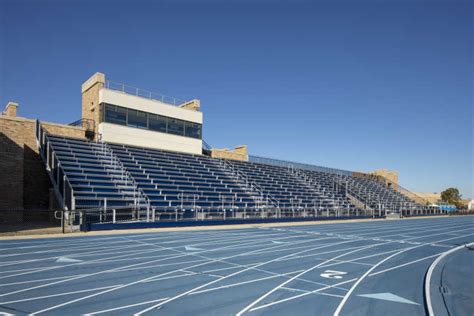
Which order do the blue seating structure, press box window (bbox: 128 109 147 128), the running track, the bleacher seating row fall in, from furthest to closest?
press box window (bbox: 128 109 147 128), the bleacher seating row, the blue seating structure, the running track

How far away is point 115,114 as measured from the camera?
80.8 feet

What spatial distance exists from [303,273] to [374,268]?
84.3 inches

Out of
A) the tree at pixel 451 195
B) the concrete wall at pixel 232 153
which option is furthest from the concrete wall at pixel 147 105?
the tree at pixel 451 195

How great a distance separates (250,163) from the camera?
34250mm

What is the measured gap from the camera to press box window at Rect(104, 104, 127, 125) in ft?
79.3

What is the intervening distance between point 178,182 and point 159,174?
53.6 inches

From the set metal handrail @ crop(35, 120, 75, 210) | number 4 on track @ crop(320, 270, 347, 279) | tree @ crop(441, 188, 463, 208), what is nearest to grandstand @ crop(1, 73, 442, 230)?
metal handrail @ crop(35, 120, 75, 210)

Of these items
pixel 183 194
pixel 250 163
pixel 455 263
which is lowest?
pixel 455 263

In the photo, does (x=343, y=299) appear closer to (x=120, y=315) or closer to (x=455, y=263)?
(x=120, y=315)

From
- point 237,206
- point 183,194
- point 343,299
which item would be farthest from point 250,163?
point 343,299

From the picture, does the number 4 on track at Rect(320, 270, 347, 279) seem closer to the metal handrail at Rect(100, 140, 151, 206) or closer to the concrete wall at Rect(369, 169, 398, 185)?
the metal handrail at Rect(100, 140, 151, 206)

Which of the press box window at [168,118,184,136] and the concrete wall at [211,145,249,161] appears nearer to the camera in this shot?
the press box window at [168,118,184,136]

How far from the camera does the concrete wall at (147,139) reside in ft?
79.8

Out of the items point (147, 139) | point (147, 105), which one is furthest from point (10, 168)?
point (147, 105)
